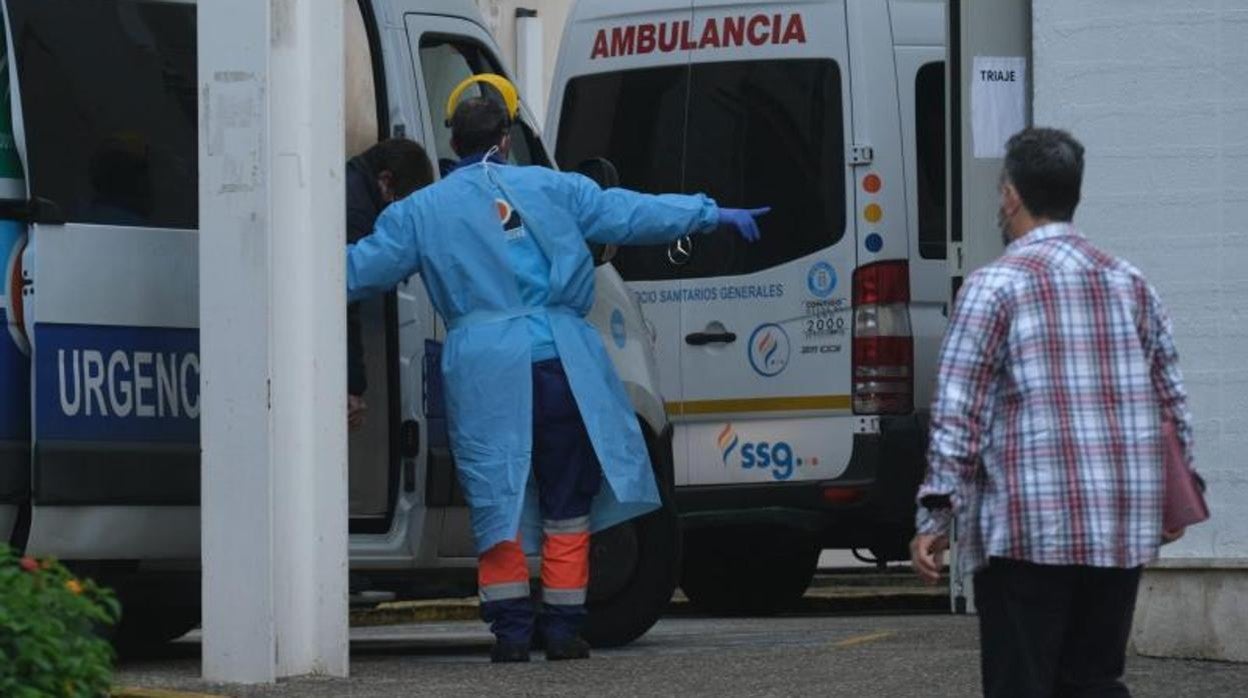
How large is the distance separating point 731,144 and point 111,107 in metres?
4.21

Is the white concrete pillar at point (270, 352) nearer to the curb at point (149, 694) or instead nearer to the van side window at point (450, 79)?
the curb at point (149, 694)

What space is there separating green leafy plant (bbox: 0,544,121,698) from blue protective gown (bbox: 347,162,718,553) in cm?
372

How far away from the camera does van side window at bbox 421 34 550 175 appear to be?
1066cm

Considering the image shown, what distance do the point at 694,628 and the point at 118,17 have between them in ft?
13.5

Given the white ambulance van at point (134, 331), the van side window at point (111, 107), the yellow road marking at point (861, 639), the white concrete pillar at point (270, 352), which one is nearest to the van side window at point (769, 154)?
the yellow road marking at point (861, 639)

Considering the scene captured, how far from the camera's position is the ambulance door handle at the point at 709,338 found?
12.8 m

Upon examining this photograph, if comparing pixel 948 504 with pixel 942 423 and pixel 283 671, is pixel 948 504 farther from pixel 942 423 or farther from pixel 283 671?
pixel 283 671

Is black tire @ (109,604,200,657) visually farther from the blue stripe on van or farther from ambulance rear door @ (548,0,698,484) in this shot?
ambulance rear door @ (548,0,698,484)

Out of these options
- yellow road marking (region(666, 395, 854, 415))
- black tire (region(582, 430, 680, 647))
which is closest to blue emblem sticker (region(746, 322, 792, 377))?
yellow road marking (region(666, 395, 854, 415))

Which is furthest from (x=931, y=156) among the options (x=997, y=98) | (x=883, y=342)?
(x=997, y=98)

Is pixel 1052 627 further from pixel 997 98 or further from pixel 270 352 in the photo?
pixel 997 98

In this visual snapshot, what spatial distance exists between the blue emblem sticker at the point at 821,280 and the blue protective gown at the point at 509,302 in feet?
8.48

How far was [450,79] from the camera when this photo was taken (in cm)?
1083

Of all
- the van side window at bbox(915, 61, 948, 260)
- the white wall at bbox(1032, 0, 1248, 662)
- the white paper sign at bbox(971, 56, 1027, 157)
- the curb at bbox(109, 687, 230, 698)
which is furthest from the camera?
the van side window at bbox(915, 61, 948, 260)
